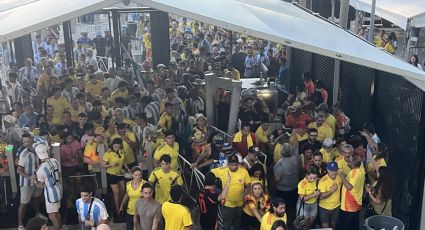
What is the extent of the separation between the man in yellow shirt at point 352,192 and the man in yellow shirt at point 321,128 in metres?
1.84

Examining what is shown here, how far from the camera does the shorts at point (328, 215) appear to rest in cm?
752

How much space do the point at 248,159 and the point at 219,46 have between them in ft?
43.4

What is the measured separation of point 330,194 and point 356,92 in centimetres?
A: 494

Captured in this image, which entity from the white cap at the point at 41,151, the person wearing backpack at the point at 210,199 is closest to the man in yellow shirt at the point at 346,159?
the person wearing backpack at the point at 210,199

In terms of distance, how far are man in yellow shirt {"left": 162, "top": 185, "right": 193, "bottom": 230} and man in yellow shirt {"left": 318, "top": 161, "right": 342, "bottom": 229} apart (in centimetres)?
207

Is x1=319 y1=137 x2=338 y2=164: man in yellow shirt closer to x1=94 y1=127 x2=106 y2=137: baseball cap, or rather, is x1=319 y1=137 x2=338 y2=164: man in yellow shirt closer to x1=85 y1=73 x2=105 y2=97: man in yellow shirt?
x1=94 y1=127 x2=106 y2=137: baseball cap

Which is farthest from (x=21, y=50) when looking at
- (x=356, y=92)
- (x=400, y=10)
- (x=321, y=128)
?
(x=400, y=10)

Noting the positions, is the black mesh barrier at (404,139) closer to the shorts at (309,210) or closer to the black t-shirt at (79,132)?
the shorts at (309,210)

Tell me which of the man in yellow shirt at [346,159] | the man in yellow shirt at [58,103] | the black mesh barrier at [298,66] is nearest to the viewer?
the man in yellow shirt at [346,159]

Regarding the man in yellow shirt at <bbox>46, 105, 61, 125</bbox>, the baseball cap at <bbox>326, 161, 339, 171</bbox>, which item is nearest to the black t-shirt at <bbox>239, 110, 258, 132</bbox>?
the baseball cap at <bbox>326, 161, 339, 171</bbox>

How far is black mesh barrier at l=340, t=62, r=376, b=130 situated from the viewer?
432 inches

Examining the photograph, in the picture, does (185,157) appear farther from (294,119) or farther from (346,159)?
(346,159)

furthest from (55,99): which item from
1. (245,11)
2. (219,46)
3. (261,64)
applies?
(219,46)

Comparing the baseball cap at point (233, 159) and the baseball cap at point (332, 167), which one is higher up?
the baseball cap at point (233, 159)
